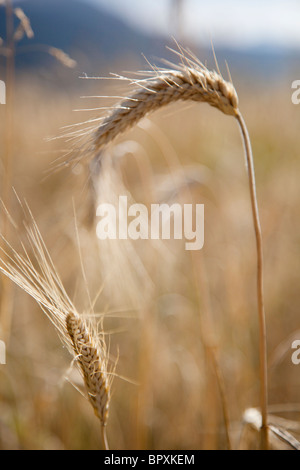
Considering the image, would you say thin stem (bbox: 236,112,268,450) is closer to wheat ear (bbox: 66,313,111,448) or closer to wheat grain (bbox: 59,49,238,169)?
wheat grain (bbox: 59,49,238,169)

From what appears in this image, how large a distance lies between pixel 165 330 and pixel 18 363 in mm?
832

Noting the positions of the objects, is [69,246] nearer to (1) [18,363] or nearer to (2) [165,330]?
(1) [18,363]

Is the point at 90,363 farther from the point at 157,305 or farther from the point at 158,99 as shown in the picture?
the point at 157,305

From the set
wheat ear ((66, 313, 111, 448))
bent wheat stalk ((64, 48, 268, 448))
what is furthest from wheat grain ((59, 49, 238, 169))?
wheat ear ((66, 313, 111, 448))

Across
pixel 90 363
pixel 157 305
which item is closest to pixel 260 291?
pixel 90 363

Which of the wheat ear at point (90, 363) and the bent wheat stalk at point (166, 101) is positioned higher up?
the bent wheat stalk at point (166, 101)

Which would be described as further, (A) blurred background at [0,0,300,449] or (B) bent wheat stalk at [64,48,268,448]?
(A) blurred background at [0,0,300,449]

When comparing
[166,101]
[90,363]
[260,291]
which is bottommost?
[90,363]

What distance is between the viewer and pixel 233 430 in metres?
1.77

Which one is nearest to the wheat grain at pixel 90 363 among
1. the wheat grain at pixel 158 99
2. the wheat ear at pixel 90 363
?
the wheat ear at pixel 90 363

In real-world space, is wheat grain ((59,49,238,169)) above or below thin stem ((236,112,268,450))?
above

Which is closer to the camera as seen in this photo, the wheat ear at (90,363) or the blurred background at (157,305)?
the wheat ear at (90,363)

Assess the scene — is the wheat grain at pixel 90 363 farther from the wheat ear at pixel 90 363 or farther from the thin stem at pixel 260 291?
the thin stem at pixel 260 291
